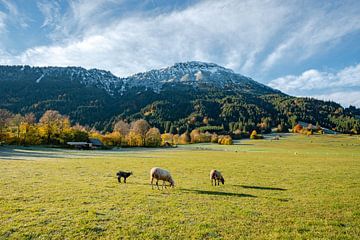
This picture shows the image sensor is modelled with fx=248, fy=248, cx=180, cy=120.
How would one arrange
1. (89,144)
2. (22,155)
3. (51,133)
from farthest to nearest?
(89,144) → (51,133) → (22,155)

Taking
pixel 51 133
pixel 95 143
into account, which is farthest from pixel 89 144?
pixel 51 133

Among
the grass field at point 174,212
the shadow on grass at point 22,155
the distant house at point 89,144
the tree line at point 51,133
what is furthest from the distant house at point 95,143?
the grass field at point 174,212

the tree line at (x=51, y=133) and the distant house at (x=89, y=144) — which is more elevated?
the tree line at (x=51, y=133)

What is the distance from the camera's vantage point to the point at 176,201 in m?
16.9

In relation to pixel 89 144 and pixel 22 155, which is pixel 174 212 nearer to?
pixel 22 155

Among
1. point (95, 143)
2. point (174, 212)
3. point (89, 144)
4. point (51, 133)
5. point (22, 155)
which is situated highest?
point (51, 133)

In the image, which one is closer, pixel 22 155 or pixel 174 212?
pixel 174 212

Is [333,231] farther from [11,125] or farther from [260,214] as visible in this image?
[11,125]

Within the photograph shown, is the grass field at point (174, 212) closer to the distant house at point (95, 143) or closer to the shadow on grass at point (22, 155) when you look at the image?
the shadow on grass at point (22, 155)

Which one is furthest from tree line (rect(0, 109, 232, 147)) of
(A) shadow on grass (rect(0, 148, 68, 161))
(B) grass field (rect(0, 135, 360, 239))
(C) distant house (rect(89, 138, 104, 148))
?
(B) grass field (rect(0, 135, 360, 239))

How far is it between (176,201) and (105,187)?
754 centimetres

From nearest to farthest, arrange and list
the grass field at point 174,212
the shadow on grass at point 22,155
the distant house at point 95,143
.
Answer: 1. the grass field at point 174,212
2. the shadow on grass at point 22,155
3. the distant house at point 95,143

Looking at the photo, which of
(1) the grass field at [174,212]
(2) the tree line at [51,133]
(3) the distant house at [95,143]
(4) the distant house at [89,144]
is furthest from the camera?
(3) the distant house at [95,143]

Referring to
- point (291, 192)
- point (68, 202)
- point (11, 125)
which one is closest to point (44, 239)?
point (68, 202)
